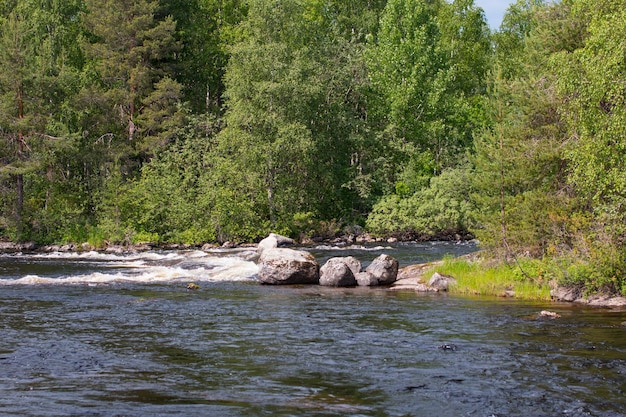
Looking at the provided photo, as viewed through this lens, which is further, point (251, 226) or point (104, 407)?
point (251, 226)

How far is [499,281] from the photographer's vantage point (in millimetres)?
22812

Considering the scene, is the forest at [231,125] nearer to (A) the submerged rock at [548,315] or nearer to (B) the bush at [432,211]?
(B) the bush at [432,211]

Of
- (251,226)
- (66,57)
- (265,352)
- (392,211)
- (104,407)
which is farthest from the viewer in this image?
(66,57)

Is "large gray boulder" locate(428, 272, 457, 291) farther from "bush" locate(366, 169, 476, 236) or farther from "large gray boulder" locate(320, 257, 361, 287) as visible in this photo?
"bush" locate(366, 169, 476, 236)

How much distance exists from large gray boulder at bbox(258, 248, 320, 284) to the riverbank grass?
15.3 ft

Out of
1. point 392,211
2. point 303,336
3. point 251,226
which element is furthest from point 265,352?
point 392,211

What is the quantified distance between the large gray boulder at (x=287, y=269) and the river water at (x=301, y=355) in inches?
85.6

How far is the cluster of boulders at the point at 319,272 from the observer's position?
25297mm

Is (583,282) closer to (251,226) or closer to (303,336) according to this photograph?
(303,336)

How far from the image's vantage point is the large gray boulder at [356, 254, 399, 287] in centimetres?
2533

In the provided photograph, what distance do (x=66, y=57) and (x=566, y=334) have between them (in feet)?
162

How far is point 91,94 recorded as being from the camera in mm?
52688

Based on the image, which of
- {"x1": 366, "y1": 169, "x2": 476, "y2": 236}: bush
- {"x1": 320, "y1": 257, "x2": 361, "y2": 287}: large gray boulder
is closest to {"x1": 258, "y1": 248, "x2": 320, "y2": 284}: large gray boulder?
{"x1": 320, "y1": 257, "x2": 361, "y2": 287}: large gray boulder

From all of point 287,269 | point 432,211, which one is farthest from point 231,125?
point 287,269
